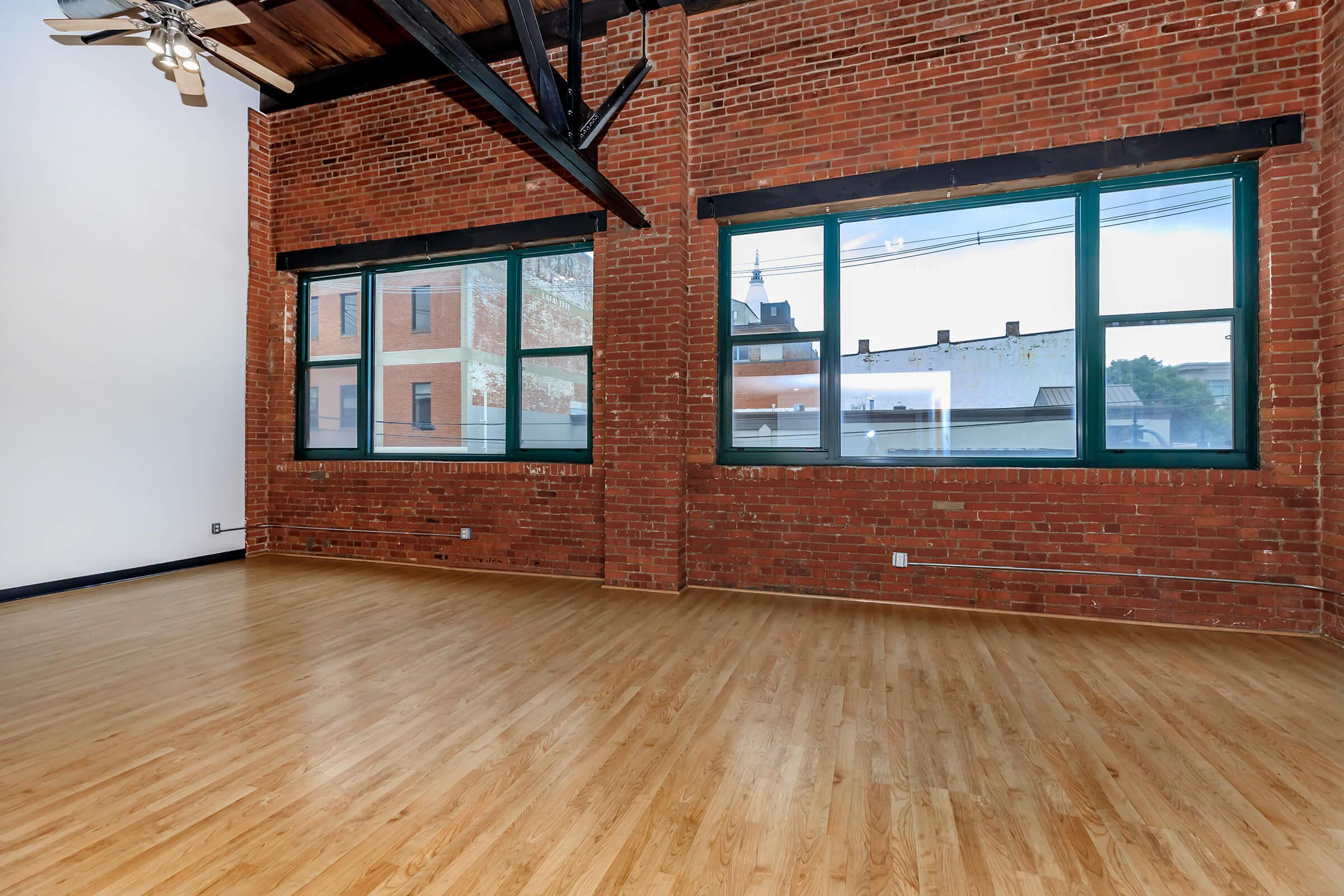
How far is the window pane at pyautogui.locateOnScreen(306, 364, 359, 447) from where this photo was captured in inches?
240

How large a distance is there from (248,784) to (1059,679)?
343 cm

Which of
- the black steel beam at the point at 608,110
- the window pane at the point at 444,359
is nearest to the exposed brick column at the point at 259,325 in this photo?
the window pane at the point at 444,359

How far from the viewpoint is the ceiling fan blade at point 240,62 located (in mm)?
3891

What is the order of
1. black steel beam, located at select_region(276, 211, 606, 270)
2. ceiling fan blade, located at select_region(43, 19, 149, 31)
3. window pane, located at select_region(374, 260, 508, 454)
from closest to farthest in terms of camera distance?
ceiling fan blade, located at select_region(43, 19, 149, 31)
black steel beam, located at select_region(276, 211, 606, 270)
window pane, located at select_region(374, 260, 508, 454)

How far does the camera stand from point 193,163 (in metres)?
5.47

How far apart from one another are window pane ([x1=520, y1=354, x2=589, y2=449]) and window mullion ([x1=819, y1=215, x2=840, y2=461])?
2.01 metres

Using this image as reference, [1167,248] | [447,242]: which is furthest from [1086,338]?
[447,242]

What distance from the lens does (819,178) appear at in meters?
4.48

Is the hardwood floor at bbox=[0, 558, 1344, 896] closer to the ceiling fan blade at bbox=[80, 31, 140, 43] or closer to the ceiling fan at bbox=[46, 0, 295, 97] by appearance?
the ceiling fan at bbox=[46, 0, 295, 97]

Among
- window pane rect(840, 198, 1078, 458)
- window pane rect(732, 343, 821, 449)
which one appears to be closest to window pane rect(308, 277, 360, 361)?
window pane rect(732, 343, 821, 449)

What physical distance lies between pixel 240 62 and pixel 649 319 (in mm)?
3185

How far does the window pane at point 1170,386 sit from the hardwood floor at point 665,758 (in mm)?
1249

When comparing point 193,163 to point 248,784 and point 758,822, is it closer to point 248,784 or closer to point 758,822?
point 248,784

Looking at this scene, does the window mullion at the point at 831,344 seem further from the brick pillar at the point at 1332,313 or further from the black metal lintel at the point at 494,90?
the brick pillar at the point at 1332,313
